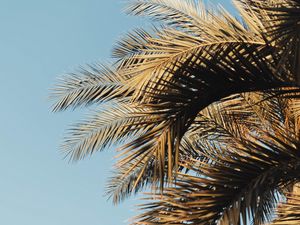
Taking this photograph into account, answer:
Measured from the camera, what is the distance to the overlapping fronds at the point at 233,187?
5.20 meters

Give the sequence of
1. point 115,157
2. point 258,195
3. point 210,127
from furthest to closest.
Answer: point 210,127, point 115,157, point 258,195

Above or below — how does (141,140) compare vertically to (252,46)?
below

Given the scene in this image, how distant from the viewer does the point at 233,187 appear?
538cm

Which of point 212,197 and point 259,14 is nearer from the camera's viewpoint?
point 212,197

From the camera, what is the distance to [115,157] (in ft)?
18.4

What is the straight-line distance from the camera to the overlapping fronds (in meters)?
5.20

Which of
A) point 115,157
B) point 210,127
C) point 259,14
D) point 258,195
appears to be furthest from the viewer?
point 210,127

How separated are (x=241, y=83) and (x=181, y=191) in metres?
1.08

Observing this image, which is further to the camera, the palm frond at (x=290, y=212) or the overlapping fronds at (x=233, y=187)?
the palm frond at (x=290, y=212)

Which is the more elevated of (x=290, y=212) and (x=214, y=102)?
(x=214, y=102)

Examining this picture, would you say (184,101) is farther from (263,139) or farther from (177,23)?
(177,23)

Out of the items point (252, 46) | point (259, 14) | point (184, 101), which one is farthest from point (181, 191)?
point (259, 14)

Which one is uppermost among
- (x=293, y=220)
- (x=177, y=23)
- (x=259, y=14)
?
(x=177, y=23)

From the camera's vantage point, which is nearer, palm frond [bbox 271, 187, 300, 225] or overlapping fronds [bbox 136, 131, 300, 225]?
overlapping fronds [bbox 136, 131, 300, 225]
